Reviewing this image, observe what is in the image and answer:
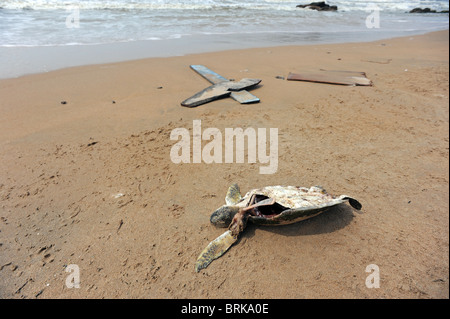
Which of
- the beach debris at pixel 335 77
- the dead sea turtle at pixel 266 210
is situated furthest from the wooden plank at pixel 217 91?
the dead sea turtle at pixel 266 210

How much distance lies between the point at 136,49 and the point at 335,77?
508cm

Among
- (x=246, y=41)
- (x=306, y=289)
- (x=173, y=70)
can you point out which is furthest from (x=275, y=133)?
(x=246, y=41)

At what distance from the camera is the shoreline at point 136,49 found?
6082 millimetres

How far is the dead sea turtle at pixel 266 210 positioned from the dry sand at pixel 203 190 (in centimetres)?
9

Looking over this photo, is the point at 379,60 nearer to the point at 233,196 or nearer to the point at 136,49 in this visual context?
the point at 136,49

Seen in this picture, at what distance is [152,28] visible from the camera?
9789 millimetres

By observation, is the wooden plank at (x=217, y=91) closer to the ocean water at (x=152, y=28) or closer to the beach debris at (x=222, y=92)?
the beach debris at (x=222, y=92)

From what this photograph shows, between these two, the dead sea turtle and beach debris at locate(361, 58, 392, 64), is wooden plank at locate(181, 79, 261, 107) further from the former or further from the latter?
beach debris at locate(361, 58, 392, 64)

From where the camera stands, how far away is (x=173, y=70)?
6297 mm

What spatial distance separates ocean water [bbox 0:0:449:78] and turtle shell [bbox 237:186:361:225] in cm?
573

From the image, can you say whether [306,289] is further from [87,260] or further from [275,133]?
[275,133]

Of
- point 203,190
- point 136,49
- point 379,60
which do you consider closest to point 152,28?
point 136,49

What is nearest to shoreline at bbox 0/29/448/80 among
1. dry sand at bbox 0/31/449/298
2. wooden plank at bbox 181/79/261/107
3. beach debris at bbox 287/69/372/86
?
dry sand at bbox 0/31/449/298
